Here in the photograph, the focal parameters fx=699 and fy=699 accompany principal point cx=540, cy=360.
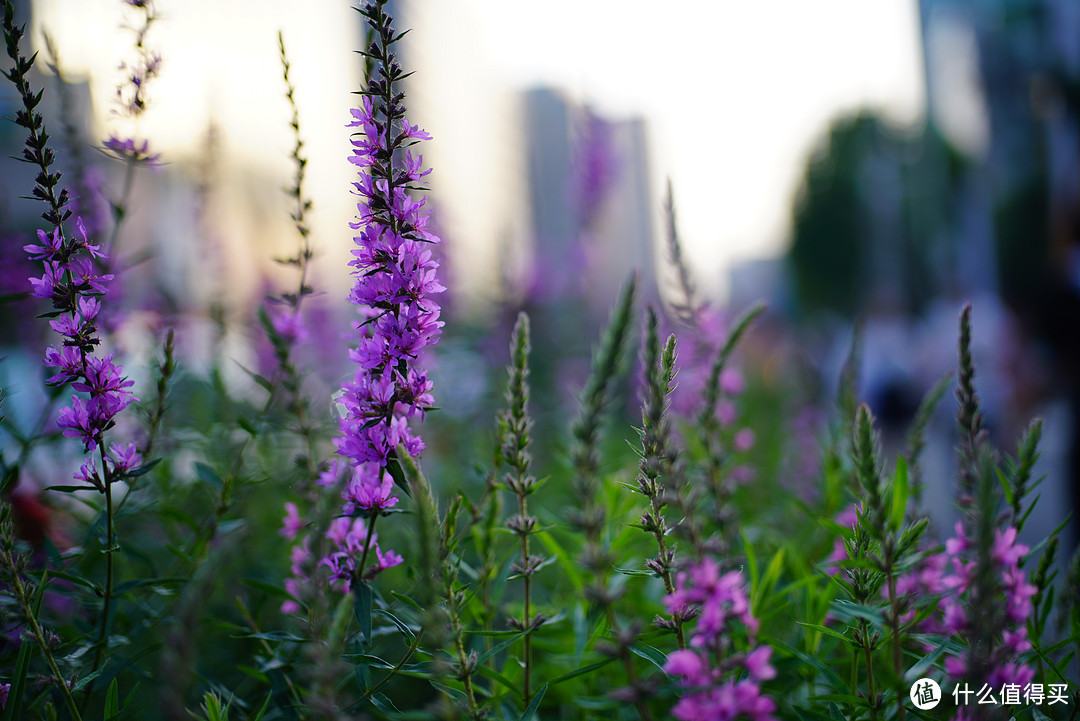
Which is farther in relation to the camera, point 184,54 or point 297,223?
point 184,54

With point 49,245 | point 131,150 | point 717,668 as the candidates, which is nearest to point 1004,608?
point 717,668

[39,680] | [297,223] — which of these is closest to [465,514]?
[297,223]

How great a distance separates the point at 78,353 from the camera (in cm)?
134

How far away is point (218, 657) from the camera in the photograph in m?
2.35

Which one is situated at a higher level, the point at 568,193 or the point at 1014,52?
the point at 1014,52

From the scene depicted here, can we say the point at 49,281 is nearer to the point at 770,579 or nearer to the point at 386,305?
the point at 386,305

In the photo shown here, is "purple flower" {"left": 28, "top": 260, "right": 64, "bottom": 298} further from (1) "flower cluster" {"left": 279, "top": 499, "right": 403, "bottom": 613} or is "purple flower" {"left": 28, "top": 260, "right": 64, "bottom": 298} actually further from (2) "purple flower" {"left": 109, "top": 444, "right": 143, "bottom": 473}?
(1) "flower cluster" {"left": 279, "top": 499, "right": 403, "bottom": 613}

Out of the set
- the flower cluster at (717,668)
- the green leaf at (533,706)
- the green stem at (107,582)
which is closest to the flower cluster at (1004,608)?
the flower cluster at (717,668)

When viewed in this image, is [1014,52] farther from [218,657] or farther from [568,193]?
[218,657]

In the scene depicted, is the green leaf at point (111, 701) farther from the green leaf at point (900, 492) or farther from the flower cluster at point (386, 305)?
the green leaf at point (900, 492)

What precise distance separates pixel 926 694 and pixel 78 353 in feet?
5.65

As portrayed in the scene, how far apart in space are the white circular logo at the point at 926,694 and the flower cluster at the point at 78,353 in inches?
60.5

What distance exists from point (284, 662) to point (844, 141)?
40870mm

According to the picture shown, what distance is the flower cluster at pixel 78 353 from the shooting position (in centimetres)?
128
